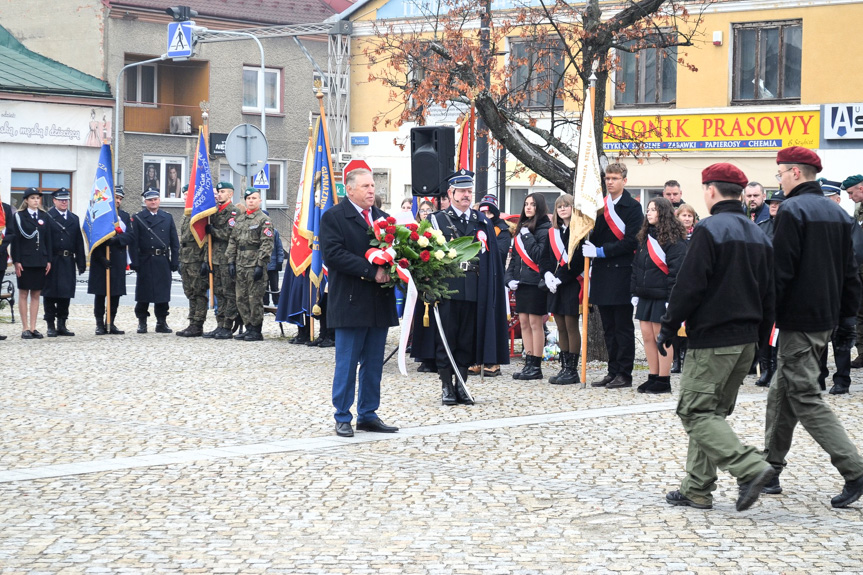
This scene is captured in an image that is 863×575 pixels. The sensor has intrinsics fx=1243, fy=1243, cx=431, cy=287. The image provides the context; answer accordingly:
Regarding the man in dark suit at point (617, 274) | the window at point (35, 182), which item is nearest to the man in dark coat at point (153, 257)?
the man in dark suit at point (617, 274)

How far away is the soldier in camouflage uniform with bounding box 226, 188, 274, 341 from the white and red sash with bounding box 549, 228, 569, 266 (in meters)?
5.42

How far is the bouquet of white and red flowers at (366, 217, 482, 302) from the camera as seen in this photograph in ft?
30.7

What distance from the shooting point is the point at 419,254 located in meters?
9.72

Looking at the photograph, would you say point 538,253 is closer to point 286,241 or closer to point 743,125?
point 743,125

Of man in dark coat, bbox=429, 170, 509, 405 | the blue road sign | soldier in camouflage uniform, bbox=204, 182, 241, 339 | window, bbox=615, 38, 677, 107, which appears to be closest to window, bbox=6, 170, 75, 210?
the blue road sign

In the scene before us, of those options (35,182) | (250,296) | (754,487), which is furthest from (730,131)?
(754,487)

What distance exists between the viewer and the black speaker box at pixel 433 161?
43.5 ft

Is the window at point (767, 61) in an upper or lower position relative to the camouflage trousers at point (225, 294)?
upper

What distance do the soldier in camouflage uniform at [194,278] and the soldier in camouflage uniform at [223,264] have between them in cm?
19

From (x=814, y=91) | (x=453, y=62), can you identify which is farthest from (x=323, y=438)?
(x=814, y=91)

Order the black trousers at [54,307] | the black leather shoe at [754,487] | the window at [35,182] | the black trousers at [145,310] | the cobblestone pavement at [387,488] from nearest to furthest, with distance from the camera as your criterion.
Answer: the cobblestone pavement at [387,488] < the black leather shoe at [754,487] < the black trousers at [54,307] < the black trousers at [145,310] < the window at [35,182]

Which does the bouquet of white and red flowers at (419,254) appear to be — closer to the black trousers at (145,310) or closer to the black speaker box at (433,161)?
the black speaker box at (433,161)

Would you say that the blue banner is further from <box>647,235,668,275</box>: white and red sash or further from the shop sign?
the shop sign

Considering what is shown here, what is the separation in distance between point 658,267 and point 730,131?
18.1m
